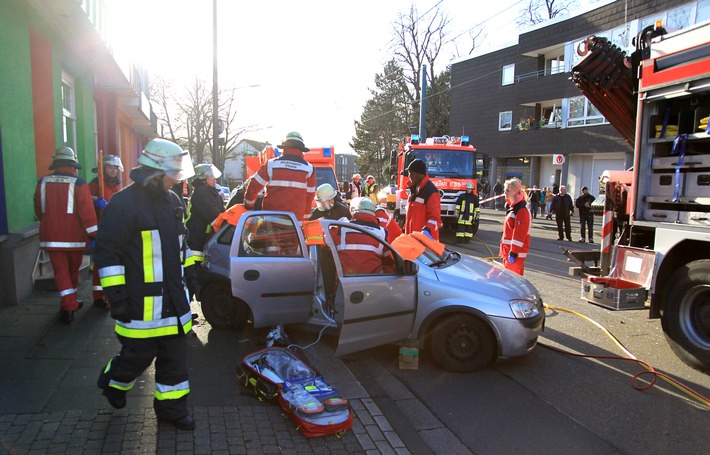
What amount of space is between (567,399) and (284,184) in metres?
3.58

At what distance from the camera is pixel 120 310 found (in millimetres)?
3080

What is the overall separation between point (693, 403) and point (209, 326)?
4831 millimetres

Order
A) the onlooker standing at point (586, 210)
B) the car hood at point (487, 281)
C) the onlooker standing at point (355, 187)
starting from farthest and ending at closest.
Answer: the onlooker standing at point (355, 187)
the onlooker standing at point (586, 210)
the car hood at point (487, 281)

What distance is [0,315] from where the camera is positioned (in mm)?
5426

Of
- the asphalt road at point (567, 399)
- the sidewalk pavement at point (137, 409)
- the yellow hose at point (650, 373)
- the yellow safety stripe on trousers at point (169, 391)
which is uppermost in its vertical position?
the yellow safety stripe on trousers at point (169, 391)

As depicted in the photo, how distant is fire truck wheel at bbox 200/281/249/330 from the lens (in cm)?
552

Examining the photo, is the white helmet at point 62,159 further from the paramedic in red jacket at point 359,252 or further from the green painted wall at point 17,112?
the paramedic in red jacket at point 359,252

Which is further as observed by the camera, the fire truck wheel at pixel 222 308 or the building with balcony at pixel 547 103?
the building with balcony at pixel 547 103

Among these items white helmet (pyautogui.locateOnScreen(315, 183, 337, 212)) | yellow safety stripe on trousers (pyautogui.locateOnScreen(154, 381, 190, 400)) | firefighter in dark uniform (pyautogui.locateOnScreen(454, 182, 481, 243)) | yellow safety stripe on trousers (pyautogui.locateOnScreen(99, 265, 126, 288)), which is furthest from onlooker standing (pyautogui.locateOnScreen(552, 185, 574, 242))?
yellow safety stripe on trousers (pyautogui.locateOnScreen(99, 265, 126, 288))

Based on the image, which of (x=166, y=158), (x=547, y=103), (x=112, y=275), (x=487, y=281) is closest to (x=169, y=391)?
(x=112, y=275)

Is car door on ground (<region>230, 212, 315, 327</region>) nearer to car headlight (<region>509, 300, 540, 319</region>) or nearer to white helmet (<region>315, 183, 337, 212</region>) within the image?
white helmet (<region>315, 183, 337, 212</region>)

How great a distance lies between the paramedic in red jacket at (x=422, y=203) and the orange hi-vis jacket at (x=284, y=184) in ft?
5.46

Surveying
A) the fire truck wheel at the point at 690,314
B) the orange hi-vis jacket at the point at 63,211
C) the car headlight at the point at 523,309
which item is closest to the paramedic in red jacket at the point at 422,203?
the car headlight at the point at 523,309

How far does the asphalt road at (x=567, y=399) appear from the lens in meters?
3.53
